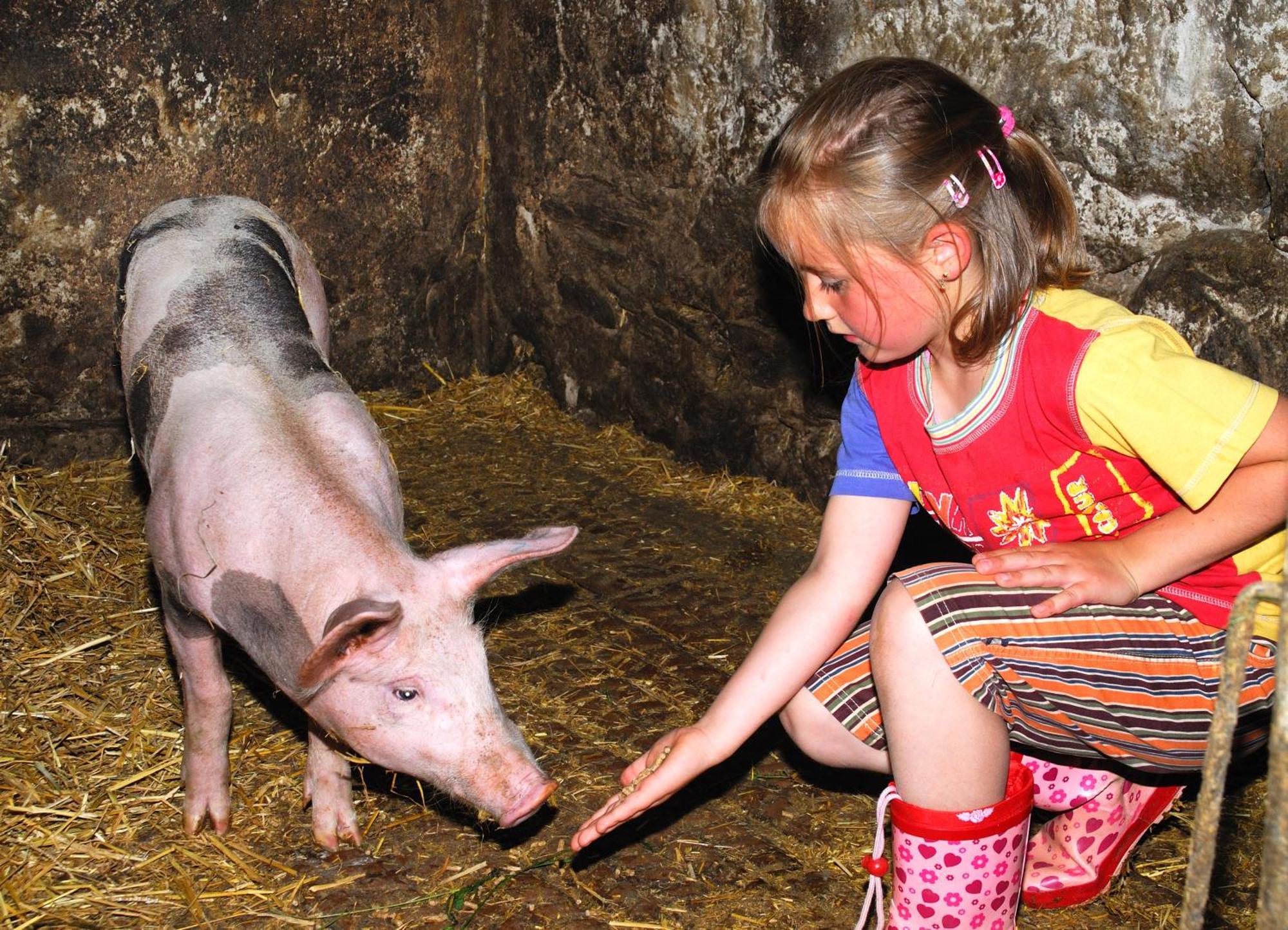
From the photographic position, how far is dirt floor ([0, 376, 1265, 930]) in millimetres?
2334

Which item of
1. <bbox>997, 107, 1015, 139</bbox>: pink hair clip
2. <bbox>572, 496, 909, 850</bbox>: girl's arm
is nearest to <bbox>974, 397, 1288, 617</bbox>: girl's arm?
<bbox>572, 496, 909, 850</bbox>: girl's arm

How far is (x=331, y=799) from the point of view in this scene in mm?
2533

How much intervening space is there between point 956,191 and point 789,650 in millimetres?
796

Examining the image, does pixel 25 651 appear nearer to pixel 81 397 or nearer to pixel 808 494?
pixel 81 397

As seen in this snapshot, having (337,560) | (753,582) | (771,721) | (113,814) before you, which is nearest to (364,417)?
(337,560)

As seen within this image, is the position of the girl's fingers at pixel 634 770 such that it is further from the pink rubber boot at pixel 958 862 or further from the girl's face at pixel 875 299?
the girl's face at pixel 875 299

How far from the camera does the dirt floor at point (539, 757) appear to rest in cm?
233

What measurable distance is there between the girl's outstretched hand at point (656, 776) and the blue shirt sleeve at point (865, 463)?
1.68 feet

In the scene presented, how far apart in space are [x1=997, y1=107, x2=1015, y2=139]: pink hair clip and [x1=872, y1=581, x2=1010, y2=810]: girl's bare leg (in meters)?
0.77

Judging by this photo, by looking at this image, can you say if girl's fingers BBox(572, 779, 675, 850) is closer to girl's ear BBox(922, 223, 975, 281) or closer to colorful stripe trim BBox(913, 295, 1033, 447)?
colorful stripe trim BBox(913, 295, 1033, 447)

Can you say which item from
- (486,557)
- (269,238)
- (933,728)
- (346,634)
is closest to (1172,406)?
(933,728)

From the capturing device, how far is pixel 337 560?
2.24m

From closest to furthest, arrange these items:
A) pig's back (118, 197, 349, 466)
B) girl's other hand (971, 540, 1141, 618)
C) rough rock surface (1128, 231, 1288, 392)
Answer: girl's other hand (971, 540, 1141, 618) < pig's back (118, 197, 349, 466) < rough rock surface (1128, 231, 1288, 392)

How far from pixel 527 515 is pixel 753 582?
864mm
